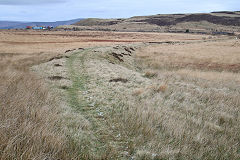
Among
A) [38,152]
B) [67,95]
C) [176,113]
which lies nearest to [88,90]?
[67,95]

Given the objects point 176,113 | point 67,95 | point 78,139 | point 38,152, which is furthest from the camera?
point 67,95

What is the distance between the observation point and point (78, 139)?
4230 mm

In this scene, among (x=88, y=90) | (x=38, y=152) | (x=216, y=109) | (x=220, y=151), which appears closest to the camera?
(x=38, y=152)

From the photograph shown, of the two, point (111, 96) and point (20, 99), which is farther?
point (111, 96)

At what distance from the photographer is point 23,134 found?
359 centimetres

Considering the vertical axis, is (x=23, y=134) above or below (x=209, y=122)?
above

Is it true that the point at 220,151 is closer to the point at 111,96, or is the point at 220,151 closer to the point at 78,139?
the point at 78,139

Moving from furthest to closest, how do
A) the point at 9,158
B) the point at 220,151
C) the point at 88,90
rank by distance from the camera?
the point at 88,90 < the point at 220,151 < the point at 9,158

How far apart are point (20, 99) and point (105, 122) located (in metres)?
2.70

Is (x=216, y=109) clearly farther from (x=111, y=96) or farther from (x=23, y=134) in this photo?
(x=23, y=134)

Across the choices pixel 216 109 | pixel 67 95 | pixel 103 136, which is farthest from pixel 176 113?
pixel 67 95

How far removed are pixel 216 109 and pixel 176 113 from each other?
2336mm

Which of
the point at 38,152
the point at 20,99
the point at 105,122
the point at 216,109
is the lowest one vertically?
the point at 216,109

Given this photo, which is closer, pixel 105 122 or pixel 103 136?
pixel 103 136
